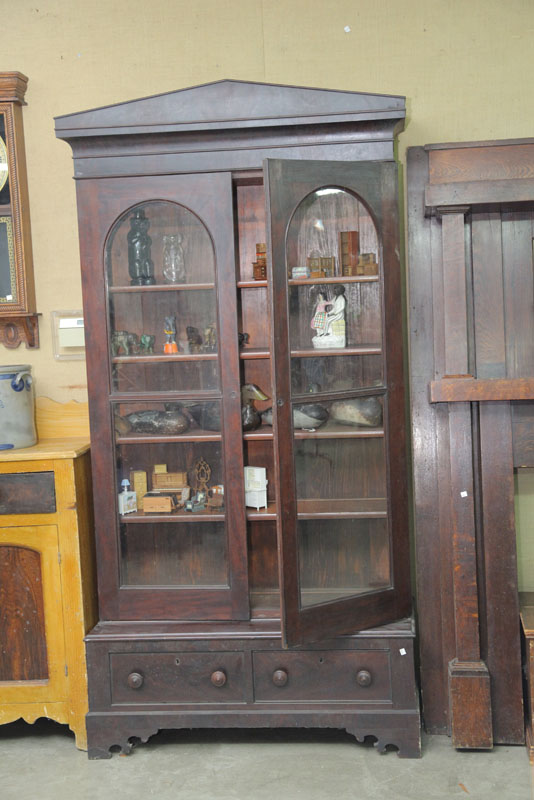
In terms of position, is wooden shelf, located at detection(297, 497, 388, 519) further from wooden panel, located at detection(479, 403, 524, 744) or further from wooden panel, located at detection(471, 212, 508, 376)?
wooden panel, located at detection(471, 212, 508, 376)

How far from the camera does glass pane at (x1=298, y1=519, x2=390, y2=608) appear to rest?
2918 millimetres

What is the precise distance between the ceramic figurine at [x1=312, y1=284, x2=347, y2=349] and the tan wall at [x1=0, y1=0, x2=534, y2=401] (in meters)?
0.87

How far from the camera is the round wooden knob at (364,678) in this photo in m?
2.99

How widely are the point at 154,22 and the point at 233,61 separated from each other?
385mm

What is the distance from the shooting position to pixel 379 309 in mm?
3012

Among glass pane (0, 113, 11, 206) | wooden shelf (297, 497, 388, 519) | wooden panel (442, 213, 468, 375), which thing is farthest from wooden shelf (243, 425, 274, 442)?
glass pane (0, 113, 11, 206)

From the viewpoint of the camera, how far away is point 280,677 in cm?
301

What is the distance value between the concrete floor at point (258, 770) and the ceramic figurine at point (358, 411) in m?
1.22

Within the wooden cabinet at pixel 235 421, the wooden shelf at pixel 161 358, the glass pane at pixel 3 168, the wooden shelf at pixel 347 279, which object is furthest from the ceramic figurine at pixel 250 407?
the glass pane at pixel 3 168

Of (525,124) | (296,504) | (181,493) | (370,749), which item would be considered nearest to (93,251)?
(181,493)

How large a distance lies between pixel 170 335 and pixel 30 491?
795 millimetres

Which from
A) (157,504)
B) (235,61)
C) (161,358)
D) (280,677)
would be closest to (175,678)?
(280,677)

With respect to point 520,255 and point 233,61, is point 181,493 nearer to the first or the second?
point 520,255

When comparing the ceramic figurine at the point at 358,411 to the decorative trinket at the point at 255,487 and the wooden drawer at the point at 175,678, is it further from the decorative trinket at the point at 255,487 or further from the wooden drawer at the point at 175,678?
the wooden drawer at the point at 175,678
